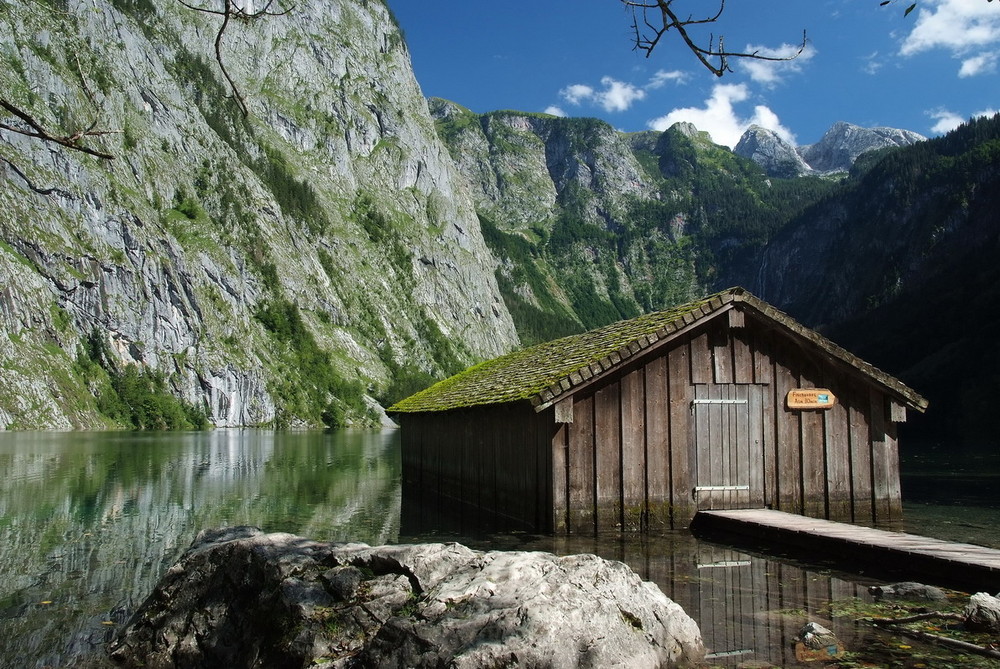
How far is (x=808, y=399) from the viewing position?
16250mm

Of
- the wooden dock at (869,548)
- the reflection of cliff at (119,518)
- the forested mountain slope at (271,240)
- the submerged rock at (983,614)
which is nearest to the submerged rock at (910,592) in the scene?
the wooden dock at (869,548)

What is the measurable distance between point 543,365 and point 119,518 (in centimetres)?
1131

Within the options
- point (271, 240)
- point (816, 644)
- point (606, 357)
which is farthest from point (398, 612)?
point (271, 240)

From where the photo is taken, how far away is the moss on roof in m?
15.2

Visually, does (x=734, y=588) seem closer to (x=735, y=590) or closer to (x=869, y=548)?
(x=735, y=590)

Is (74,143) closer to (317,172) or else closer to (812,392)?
(812,392)

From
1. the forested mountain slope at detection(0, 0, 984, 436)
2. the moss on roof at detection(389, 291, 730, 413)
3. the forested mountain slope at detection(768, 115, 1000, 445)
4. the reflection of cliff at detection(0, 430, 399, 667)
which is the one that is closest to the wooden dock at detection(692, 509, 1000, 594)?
the moss on roof at detection(389, 291, 730, 413)

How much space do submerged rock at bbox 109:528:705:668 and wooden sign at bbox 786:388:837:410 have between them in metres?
9.84

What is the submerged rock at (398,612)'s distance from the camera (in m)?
6.30

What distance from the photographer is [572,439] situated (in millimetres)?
14992

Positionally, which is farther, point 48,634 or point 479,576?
point 48,634

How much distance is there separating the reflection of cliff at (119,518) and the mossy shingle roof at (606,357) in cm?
418

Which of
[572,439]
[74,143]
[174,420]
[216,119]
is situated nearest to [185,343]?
[174,420]

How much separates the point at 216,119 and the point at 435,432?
459ft
